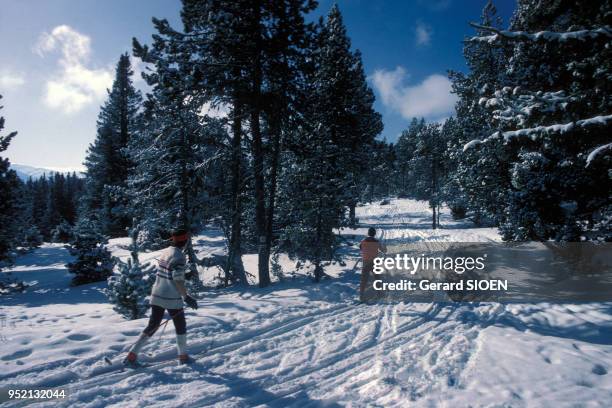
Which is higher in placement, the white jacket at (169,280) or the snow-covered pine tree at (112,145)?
the snow-covered pine tree at (112,145)

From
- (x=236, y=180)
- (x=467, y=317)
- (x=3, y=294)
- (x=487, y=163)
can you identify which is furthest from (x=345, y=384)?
(x=3, y=294)

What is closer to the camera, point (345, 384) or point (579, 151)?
point (345, 384)

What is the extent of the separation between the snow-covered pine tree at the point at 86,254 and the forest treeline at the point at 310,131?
204 millimetres

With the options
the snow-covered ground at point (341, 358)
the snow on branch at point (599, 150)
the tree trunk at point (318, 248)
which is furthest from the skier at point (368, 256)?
the snow on branch at point (599, 150)

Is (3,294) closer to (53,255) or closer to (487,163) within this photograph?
(53,255)

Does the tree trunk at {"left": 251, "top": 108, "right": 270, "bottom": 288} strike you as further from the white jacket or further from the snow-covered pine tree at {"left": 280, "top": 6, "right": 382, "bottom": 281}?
the white jacket

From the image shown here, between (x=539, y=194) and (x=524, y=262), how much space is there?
5194 mm

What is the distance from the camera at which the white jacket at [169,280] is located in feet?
16.5

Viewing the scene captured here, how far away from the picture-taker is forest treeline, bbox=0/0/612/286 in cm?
720

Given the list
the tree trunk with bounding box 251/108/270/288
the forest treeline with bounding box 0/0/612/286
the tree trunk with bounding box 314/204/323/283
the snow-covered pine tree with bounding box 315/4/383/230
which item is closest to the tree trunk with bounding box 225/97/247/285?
the forest treeline with bounding box 0/0/612/286

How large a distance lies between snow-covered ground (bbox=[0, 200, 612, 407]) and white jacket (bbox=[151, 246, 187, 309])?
1000 mm

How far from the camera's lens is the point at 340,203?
41.7 feet

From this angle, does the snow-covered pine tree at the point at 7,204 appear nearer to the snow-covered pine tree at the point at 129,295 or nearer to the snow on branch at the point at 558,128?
the snow-covered pine tree at the point at 129,295

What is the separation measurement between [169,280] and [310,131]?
8.63 meters
